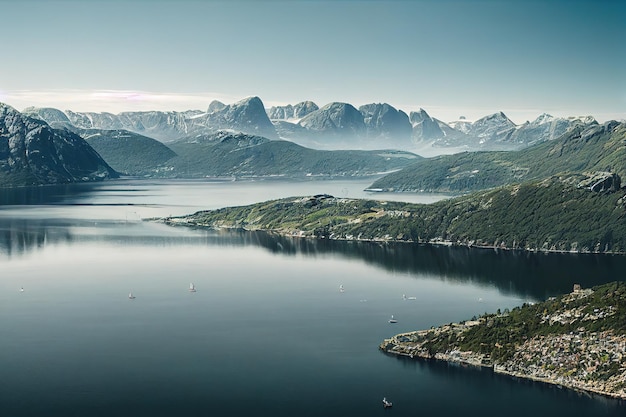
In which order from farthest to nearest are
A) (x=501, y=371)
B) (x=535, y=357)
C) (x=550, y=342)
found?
(x=550, y=342) < (x=535, y=357) < (x=501, y=371)

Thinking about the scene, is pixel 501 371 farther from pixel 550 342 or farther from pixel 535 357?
pixel 550 342

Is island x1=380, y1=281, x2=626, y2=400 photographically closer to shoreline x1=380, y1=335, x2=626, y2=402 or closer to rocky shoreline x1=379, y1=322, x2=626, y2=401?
rocky shoreline x1=379, y1=322, x2=626, y2=401

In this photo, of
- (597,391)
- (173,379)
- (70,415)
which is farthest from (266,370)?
(597,391)

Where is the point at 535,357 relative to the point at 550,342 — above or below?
below

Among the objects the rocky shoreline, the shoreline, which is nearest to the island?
the rocky shoreline

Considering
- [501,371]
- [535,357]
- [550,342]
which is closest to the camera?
[501,371]

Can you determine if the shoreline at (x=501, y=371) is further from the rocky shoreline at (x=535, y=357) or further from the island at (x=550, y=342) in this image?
the island at (x=550, y=342)

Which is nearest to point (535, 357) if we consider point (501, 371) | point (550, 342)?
point (550, 342)

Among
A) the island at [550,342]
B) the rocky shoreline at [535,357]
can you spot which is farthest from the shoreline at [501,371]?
the island at [550,342]

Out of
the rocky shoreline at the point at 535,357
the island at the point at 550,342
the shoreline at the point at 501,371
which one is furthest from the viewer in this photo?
the island at the point at 550,342
